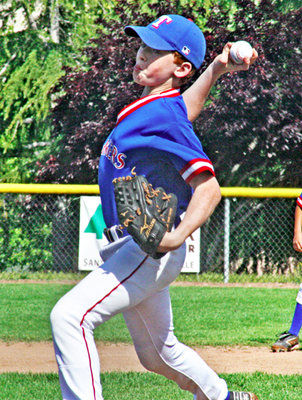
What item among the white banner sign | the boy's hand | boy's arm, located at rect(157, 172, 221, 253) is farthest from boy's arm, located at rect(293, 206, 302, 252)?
the white banner sign

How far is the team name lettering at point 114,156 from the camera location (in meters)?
2.88

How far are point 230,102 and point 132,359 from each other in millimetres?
7066

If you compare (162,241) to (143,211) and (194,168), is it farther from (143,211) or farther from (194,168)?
(194,168)

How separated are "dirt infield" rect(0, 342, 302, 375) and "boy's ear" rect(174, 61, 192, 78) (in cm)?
269

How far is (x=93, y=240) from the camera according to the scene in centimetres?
1036

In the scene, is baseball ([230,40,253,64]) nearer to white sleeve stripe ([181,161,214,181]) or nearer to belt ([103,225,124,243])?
white sleeve stripe ([181,161,214,181])

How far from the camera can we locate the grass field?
4266 mm

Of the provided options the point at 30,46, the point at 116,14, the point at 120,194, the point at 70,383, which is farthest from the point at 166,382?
the point at 30,46

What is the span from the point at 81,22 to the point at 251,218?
232 inches

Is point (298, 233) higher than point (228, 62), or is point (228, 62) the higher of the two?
point (228, 62)

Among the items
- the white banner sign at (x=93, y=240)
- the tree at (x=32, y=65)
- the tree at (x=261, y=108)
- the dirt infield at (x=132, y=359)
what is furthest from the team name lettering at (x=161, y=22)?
the tree at (x=32, y=65)

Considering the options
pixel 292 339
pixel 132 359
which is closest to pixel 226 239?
pixel 292 339

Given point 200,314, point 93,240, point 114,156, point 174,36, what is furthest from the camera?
point 93,240

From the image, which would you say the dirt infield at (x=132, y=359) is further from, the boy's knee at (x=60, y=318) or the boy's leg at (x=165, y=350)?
the boy's knee at (x=60, y=318)
